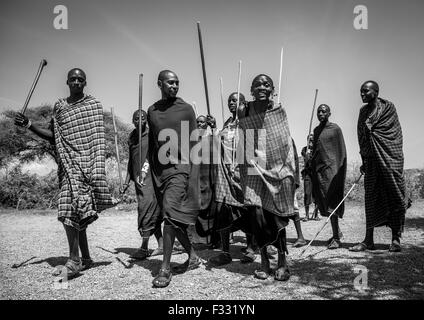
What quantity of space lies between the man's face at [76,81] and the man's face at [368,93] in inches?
166

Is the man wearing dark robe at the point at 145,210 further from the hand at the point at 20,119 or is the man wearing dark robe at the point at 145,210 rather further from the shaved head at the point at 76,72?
the hand at the point at 20,119

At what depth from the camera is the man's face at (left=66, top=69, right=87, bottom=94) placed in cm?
477

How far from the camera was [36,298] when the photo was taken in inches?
146

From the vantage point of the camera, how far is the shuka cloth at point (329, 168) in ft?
20.6

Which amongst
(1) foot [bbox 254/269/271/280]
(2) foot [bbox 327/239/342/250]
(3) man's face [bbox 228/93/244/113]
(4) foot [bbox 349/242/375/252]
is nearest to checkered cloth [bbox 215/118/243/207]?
(3) man's face [bbox 228/93/244/113]

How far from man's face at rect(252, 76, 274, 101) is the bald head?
224 cm

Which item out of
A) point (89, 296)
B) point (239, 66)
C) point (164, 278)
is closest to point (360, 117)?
point (239, 66)

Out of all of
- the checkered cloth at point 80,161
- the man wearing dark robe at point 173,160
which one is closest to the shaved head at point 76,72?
the checkered cloth at point 80,161

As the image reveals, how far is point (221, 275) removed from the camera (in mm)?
4551

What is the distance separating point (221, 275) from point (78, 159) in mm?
2295

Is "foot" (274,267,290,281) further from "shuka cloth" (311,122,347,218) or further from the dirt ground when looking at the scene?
"shuka cloth" (311,122,347,218)

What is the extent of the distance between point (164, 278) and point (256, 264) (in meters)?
1.57

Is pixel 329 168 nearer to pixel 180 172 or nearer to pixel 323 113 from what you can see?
pixel 323 113

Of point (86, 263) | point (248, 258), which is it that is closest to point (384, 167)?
point (248, 258)
